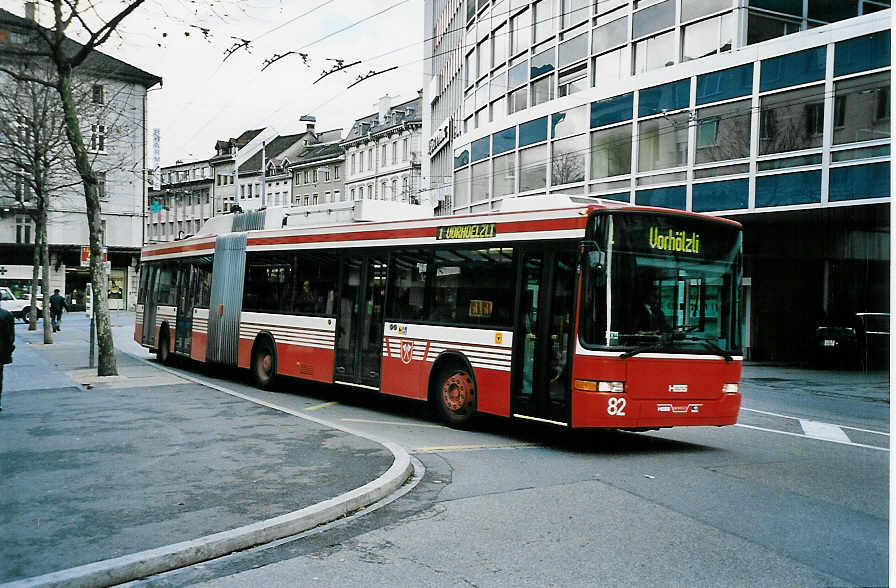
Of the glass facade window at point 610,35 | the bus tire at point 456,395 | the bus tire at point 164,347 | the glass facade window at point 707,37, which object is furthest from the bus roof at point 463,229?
the glass facade window at point 610,35

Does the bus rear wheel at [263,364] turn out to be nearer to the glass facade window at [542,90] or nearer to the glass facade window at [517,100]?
the glass facade window at [542,90]

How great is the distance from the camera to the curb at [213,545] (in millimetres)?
5059

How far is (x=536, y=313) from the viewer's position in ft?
34.0

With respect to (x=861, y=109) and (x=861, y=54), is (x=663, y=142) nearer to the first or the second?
(x=861, y=109)

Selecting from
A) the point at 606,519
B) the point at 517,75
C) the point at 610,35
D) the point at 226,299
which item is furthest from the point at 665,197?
the point at 606,519

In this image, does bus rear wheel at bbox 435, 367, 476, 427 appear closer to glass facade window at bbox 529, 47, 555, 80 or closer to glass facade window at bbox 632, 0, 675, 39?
glass facade window at bbox 632, 0, 675, 39

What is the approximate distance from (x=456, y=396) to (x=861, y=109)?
14.9 m

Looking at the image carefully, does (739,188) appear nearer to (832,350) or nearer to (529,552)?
(832,350)

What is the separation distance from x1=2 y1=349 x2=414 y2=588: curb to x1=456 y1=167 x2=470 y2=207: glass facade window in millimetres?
29201

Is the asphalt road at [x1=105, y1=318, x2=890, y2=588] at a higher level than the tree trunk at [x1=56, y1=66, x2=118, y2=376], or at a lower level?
lower

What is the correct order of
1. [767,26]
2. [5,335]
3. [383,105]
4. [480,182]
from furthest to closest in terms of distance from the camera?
1. [383,105]
2. [480,182]
3. [767,26]
4. [5,335]

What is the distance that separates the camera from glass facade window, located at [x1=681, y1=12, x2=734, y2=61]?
2398 cm

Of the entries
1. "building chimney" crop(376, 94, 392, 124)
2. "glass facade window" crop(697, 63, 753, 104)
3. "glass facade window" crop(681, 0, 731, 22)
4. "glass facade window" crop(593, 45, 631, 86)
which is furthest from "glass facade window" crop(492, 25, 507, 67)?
"building chimney" crop(376, 94, 392, 124)

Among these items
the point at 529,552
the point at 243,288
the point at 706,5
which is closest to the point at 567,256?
the point at 529,552
